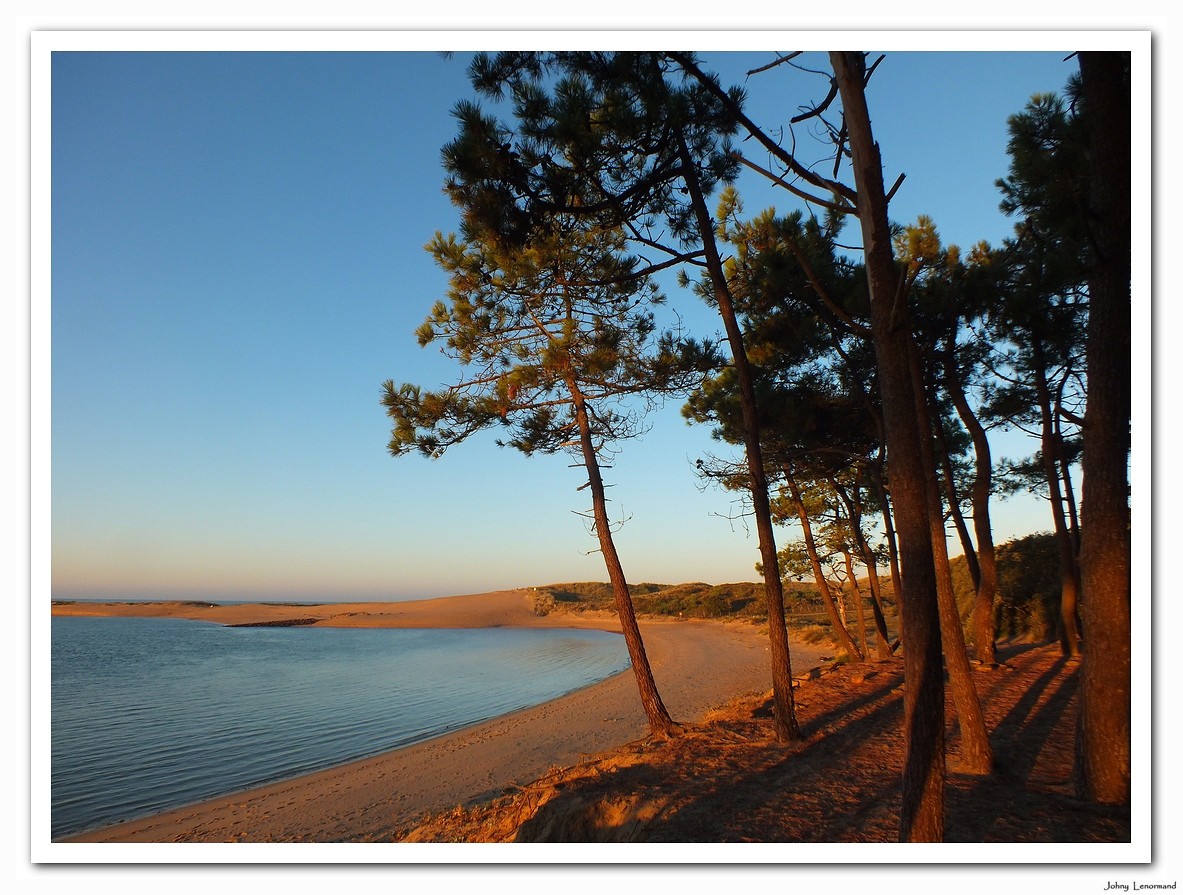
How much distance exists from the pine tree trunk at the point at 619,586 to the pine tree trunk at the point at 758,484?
1.70 meters

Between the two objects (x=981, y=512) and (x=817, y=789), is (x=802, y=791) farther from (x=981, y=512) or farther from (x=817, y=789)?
(x=981, y=512)

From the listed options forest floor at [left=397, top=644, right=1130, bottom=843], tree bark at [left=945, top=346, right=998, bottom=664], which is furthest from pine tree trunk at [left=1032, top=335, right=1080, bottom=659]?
forest floor at [left=397, top=644, right=1130, bottom=843]

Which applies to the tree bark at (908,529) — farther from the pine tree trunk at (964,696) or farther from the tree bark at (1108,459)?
the pine tree trunk at (964,696)

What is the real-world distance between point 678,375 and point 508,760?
656 cm

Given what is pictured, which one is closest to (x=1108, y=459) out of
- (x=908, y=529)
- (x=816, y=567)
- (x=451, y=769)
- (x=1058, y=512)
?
(x=908, y=529)

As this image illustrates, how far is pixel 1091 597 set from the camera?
4035mm

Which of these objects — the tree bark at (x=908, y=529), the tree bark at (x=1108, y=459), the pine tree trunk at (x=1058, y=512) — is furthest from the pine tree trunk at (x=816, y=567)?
the tree bark at (x=908, y=529)

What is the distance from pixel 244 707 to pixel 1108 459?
18.6 meters

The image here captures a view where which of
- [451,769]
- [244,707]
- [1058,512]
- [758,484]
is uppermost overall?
[758,484]

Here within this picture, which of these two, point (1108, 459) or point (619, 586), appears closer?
point (1108, 459)

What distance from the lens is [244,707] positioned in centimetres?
1600

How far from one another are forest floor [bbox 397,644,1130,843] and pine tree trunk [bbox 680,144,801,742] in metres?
0.44

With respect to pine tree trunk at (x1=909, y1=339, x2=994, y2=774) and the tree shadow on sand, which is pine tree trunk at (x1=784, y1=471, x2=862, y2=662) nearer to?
the tree shadow on sand
